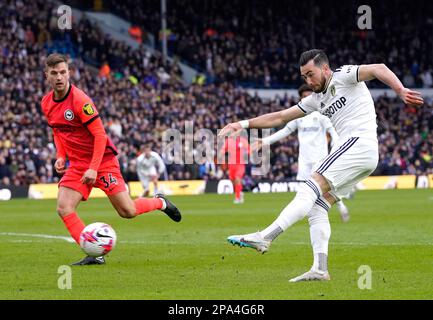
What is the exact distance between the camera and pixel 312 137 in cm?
1884

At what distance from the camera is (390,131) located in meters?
48.4

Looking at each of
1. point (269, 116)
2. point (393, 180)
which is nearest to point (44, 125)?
point (393, 180)

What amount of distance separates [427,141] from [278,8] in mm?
12915

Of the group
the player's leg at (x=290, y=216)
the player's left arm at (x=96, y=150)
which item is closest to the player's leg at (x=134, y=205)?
the player's left arm at (x=96, y=150)

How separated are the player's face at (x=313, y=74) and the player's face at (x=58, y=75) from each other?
2.87 metres

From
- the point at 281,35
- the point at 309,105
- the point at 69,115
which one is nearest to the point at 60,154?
the point at 69,115

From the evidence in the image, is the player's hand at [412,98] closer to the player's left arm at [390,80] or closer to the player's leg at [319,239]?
the player's left arm at [390,80]

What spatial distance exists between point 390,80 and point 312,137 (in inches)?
391

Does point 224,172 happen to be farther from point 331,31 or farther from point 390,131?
point 331,31

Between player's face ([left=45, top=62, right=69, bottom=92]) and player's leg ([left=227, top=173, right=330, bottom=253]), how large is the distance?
2.95 metres

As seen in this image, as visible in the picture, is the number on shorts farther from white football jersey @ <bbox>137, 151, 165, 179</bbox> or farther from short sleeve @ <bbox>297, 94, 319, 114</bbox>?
white football jersey @ <bbox>137, 151, 165, 179</bbox>

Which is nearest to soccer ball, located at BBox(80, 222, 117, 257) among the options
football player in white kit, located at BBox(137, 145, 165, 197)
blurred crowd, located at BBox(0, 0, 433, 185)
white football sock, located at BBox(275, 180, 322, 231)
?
white football sock, located at BBox(275, 180, 322, 231)

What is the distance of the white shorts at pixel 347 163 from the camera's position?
9594 millimetres

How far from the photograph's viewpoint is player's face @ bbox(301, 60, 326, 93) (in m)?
9.57
